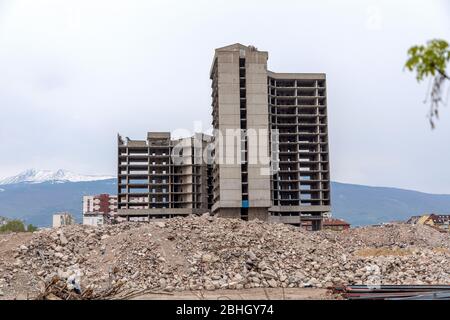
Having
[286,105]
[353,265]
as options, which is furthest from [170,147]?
[353,265]

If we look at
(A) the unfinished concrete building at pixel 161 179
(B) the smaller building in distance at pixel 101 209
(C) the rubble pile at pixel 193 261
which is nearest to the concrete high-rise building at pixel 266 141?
(A) the unfinished concrete building at pixel 161 179

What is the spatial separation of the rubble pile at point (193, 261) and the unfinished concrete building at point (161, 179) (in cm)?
5693

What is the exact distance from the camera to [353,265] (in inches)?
1112

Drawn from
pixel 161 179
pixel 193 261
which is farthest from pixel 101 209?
pixel 193 261

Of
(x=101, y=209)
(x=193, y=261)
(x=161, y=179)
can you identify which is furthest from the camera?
(x=101, y=209)

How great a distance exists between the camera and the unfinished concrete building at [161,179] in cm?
8944

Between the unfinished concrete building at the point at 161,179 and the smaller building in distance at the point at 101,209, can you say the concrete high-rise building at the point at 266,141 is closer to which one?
the unfinished concrete building at the point at 161,179

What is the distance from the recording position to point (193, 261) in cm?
2619

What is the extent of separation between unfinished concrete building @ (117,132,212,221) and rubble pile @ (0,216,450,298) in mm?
56930

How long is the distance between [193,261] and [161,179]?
214 ft

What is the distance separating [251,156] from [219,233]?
41368mm

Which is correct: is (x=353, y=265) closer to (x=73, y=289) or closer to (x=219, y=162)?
(x=73, y=289)

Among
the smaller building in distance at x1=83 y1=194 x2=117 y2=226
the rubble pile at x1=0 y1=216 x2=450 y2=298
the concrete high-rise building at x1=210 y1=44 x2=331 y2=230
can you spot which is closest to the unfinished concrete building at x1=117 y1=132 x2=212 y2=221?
the concrete high-rise building at x1=210 y1=44 x2=331 y2=230

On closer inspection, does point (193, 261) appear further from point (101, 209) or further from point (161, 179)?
point (101, 209)
